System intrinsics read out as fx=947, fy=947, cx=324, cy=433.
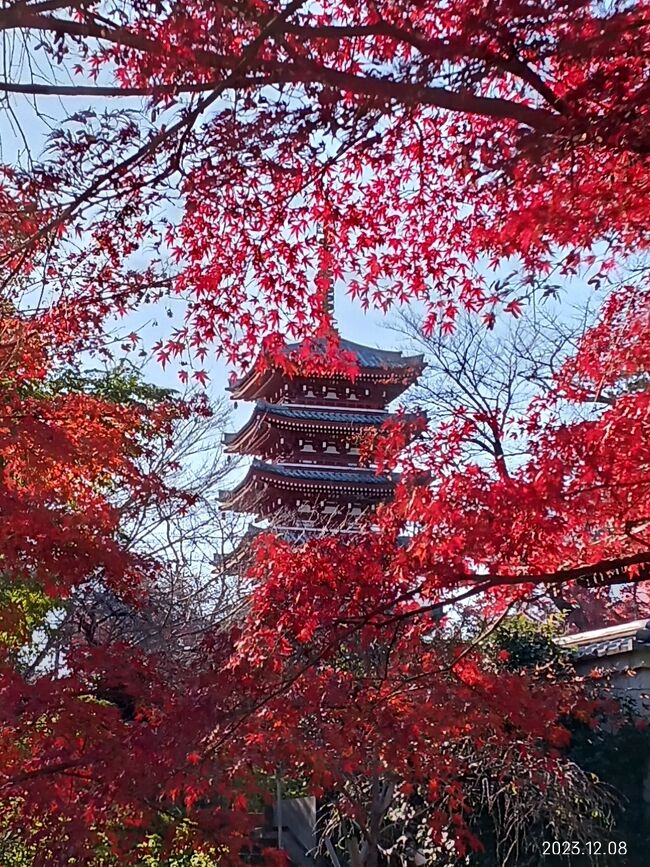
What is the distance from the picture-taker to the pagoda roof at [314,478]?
16625 mm

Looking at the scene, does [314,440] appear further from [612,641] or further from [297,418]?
[612,641]

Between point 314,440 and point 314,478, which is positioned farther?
point 314,440

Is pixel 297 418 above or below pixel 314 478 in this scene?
above

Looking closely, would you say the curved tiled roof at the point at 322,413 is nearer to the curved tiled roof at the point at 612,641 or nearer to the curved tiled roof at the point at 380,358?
the curved tiled roof at the point at 380,358

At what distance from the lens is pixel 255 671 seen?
429 centimetres

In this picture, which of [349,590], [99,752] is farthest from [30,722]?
[349,590]

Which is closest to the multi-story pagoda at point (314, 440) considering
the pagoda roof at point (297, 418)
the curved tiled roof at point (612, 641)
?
the pagoda roof at point (297, 418)

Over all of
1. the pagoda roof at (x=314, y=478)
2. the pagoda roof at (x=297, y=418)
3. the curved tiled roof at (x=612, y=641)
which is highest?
the pagoda roof at (x=297, y=418)

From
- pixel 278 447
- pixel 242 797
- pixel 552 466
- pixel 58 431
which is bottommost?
pixel 242 797

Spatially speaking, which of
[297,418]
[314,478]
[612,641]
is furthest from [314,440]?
[612,641]

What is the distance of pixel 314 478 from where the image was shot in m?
17.1

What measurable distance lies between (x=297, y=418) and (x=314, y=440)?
928 millimetres

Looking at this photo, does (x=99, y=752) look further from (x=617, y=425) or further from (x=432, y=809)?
(x=432, y=809)

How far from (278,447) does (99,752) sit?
46.1ft
